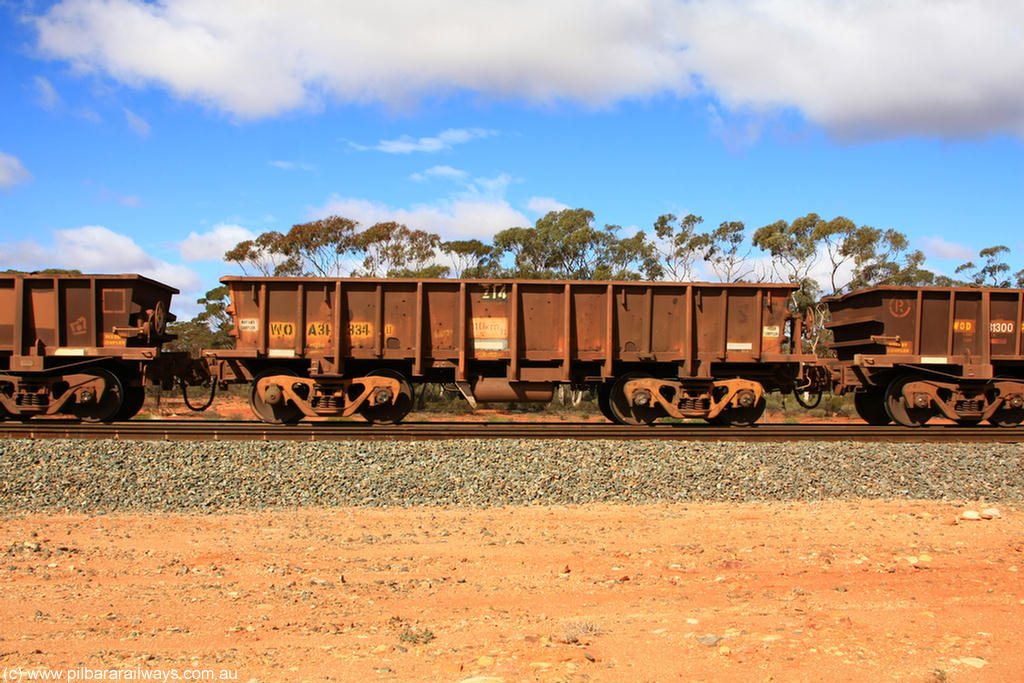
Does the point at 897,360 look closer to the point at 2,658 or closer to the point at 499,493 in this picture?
the point at 499,493

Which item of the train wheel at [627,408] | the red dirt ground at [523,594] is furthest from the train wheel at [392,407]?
the red dirt ground at [523,594]

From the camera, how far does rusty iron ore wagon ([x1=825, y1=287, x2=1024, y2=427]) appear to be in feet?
46.0

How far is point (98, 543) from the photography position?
7.04m

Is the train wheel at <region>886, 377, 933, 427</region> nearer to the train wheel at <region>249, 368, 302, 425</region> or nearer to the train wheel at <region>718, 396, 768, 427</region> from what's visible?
the train wheel at <region>718, 396, 768, 427</region>

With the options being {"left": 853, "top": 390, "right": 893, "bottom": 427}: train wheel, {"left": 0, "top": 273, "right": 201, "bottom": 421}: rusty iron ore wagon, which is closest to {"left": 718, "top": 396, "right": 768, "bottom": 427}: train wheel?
{"left": 853, "top": 390, "right": 893, "bottom": 427}: train wheel

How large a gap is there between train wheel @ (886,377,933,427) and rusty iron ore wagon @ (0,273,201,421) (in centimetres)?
1336

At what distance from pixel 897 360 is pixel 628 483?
7539 millimetres

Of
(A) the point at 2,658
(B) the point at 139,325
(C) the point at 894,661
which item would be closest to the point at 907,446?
(C) the point at 894,661

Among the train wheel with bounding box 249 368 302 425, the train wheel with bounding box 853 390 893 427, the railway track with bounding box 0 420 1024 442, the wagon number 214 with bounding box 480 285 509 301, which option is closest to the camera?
the railway track with bounding box 0 420 1024 442

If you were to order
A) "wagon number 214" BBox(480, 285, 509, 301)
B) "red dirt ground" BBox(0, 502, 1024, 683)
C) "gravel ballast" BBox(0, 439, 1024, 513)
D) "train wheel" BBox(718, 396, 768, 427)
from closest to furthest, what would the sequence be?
1. "red dirt ground" BBox(0, 502, 1024, 683)
2. "gravel ballast" BBox(0, 439, 1024, 513)
3. "wagon number 214" BBox(480, 285, 509, 301)
4. "train wheel" BBox(718, 396, 768, 427)

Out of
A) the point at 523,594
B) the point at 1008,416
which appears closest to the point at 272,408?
the point at 523,594

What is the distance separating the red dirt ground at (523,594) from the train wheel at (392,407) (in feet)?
17.6

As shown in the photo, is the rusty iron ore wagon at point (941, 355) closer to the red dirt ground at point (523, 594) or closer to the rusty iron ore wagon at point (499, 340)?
the rusty iron ore wagon at point (499, 340)

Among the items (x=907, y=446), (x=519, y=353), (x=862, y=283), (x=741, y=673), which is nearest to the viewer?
(x=741, y=673)
